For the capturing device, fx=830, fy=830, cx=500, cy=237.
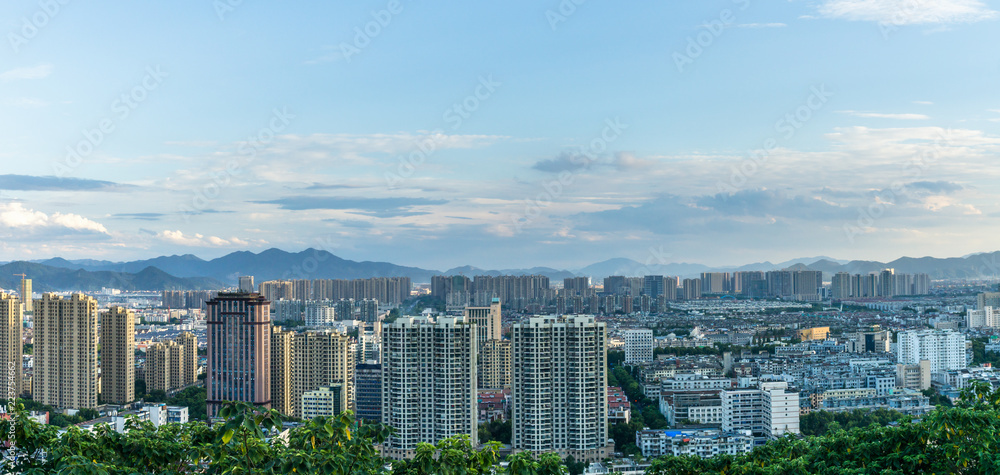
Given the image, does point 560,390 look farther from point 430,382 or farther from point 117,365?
point 117,365

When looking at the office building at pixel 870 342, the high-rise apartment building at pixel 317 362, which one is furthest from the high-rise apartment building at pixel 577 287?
the high-rise apartment building at pixel 317 362

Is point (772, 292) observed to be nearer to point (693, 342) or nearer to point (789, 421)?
point (693, 342)

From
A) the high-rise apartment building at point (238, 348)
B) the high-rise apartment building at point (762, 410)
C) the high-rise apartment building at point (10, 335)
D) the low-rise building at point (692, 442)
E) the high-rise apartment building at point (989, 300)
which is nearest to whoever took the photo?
the low-rise building at point (692, 442)

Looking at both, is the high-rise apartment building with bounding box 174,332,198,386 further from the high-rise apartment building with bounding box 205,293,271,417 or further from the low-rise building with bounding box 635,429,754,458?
the low-rise building with bounding box 635,429,754,458

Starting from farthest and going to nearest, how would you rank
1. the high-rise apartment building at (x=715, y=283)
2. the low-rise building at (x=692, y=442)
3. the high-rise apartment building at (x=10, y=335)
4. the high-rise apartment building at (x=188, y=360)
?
the high-rise apartment building at (x=715, y=283)
the high-rise apartment building at (x=188, y=360)
the high-rise apartment building at (x=10, y=335)
the low-rise building at (x=692, y=442)

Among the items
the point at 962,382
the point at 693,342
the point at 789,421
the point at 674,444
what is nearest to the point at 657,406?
the point at 789,421

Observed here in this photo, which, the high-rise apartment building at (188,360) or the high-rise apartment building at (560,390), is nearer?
the high-rise apartment building at (560,390)

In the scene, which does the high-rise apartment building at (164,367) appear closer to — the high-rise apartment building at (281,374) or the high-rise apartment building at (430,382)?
the high-rise apartment building at (281,374)
